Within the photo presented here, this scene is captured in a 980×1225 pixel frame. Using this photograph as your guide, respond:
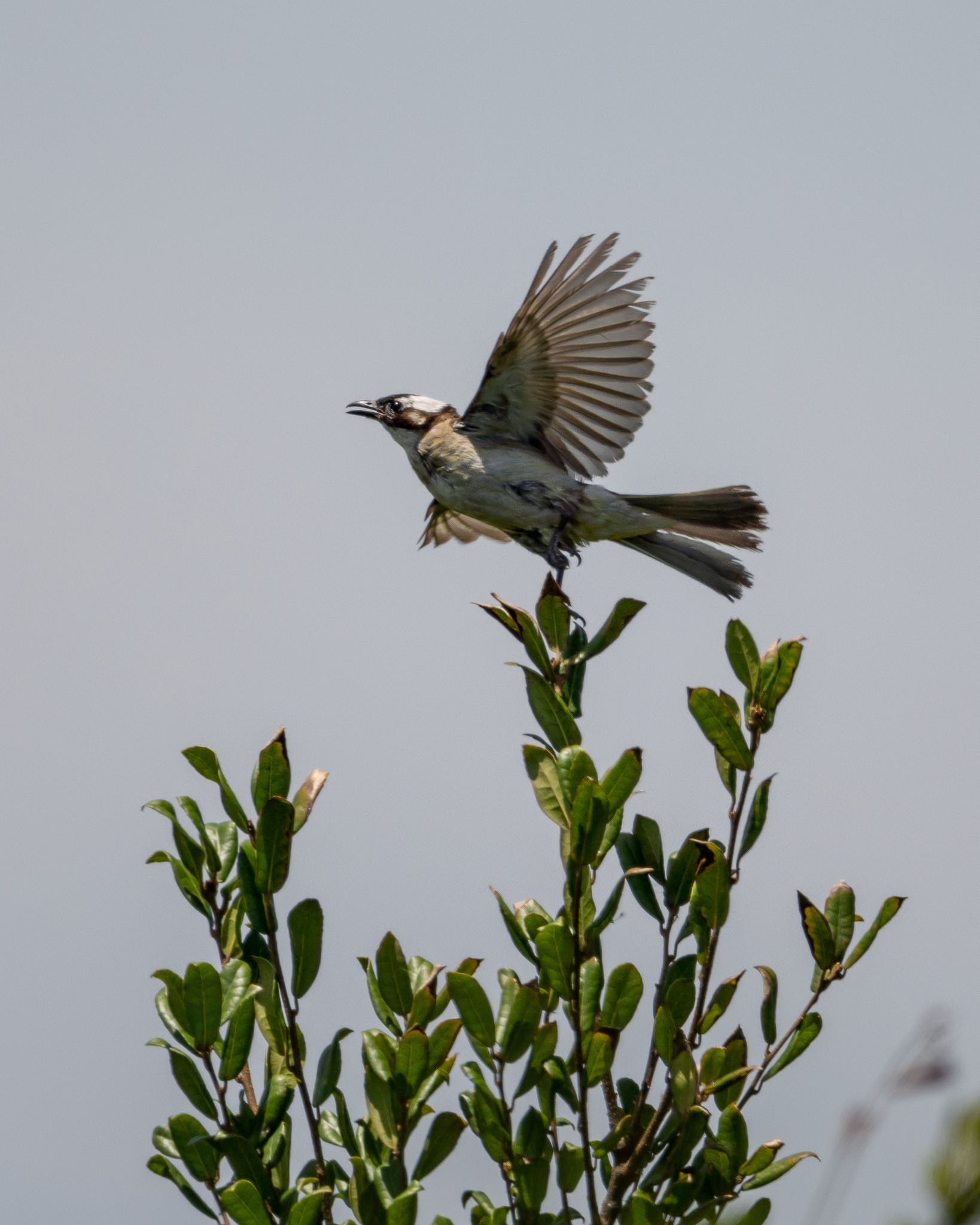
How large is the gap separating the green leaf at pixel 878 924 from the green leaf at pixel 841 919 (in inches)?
1.0

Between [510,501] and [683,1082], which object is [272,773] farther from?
[510,501]

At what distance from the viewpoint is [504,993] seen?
2809mm

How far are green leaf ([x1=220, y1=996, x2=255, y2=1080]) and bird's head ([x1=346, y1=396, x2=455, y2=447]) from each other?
204 inches

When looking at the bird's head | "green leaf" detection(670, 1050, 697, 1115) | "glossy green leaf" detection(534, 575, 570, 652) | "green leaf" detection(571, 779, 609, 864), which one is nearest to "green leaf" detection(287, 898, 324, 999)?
"green leaf" detection(571, 779, 609, 864)

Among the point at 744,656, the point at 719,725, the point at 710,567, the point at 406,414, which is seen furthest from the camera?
the point at 406,414

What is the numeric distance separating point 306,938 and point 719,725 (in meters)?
0.90

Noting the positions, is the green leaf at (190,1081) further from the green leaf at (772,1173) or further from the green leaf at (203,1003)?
the green leaf at (772,1173)

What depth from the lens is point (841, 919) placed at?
2.92 m

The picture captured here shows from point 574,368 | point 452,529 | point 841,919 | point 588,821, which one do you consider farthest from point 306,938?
point 452,529

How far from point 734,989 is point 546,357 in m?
4.64

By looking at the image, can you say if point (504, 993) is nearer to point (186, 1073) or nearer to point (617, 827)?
point (617, 827)

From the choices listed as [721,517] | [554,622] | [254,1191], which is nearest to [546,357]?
[721,517]

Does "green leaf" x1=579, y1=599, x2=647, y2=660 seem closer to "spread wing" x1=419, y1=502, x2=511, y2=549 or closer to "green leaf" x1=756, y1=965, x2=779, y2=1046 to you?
"green leaf" x1=756, y1=965, x2=779, y2=1046

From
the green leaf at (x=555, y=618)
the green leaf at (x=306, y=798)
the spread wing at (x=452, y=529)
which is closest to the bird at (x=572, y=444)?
the spread wing at (x=452, y=529)
